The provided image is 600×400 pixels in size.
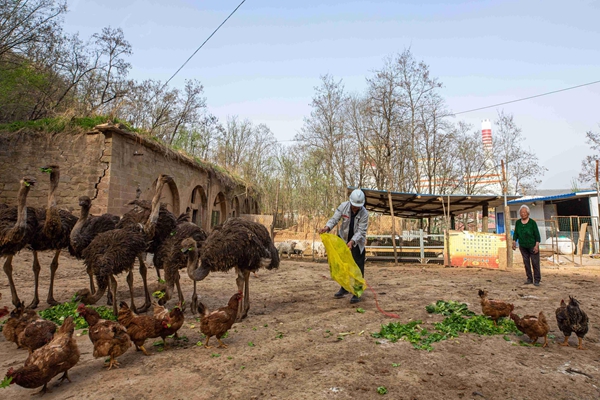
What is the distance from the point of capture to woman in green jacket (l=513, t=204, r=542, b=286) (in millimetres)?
8711

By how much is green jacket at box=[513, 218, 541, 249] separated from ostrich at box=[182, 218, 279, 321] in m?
6.55

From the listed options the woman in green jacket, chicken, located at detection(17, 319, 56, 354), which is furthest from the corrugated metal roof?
chicken, located at detection(17, 319, 56, 354)

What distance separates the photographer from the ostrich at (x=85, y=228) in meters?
6.47

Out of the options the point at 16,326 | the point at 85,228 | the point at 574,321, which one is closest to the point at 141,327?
the point at 16,326

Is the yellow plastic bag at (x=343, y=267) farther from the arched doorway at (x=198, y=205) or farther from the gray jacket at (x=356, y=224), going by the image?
the arched doorway at (x=198, y=205)

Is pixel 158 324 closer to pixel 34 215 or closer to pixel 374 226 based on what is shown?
pixel 34 215

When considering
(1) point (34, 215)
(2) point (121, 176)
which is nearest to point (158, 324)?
(1) point (34, 215)

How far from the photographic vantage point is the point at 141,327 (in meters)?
4.38

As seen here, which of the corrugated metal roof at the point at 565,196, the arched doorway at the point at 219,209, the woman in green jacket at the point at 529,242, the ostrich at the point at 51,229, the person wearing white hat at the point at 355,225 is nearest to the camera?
the ostrich at the point at 51,229

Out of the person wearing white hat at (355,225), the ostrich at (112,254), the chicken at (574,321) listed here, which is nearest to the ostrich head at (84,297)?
the ostrich at (112,254)

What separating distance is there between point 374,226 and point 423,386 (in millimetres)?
25281

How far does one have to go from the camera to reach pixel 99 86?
1878 cm

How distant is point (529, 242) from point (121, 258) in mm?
9075

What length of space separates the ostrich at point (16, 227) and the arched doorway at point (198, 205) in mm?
12551
